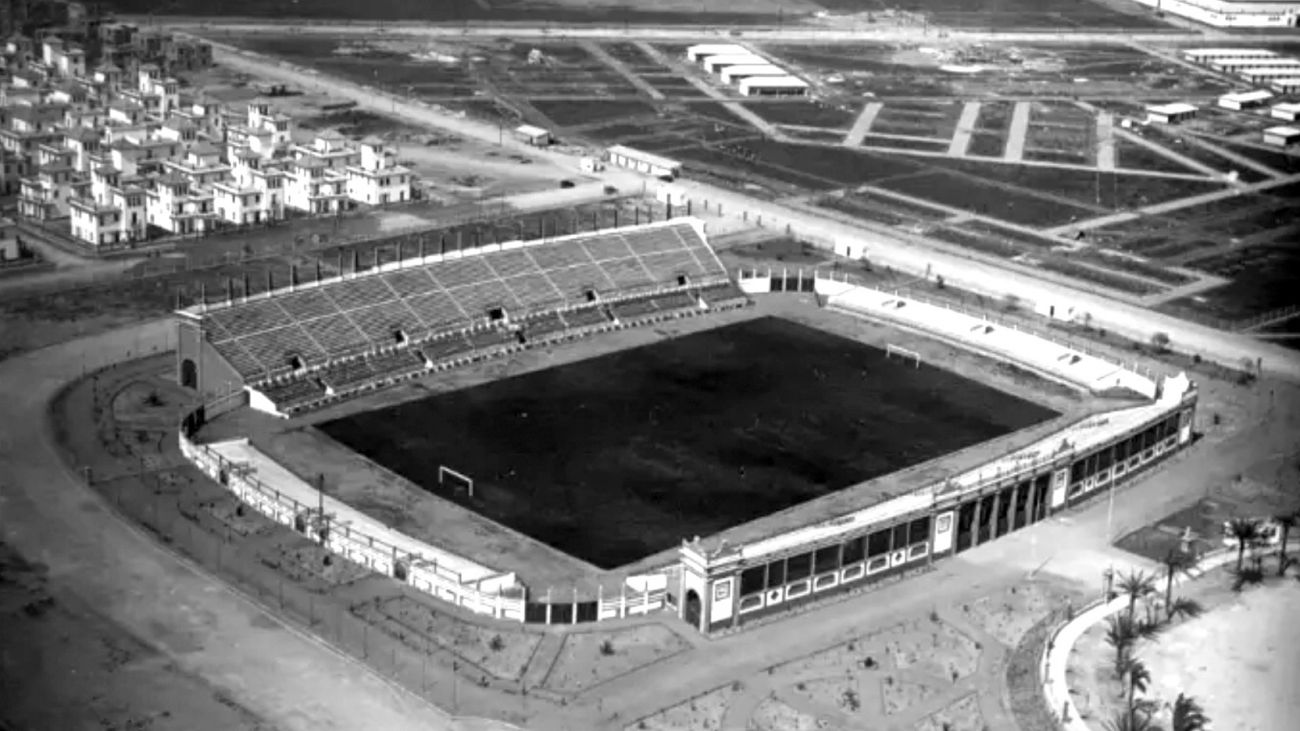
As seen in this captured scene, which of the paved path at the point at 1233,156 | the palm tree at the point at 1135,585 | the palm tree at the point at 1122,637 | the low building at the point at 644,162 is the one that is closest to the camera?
the palm tree at the point at 1122,637

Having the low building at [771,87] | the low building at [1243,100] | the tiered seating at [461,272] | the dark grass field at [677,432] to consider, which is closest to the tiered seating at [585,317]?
the dark grass field at [677,432]

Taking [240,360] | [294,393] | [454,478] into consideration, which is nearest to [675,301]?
[294,393]

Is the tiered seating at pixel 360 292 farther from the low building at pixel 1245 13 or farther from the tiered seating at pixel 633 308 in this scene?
the low building at pixel 1245 13

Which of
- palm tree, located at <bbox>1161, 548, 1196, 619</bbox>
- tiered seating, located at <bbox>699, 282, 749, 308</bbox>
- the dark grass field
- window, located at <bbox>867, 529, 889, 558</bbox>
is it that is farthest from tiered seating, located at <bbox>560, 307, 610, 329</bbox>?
palm tree, located at <bbox>1161, 548, 1196, 619</bbox>

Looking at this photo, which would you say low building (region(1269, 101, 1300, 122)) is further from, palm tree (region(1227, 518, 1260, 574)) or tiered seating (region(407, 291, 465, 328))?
palm tree (region(1227, 518, 1260, 574))

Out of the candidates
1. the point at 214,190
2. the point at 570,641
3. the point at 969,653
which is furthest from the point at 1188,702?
the point at 214,190

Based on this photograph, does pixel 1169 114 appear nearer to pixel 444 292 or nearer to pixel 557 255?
pixel 557 255
